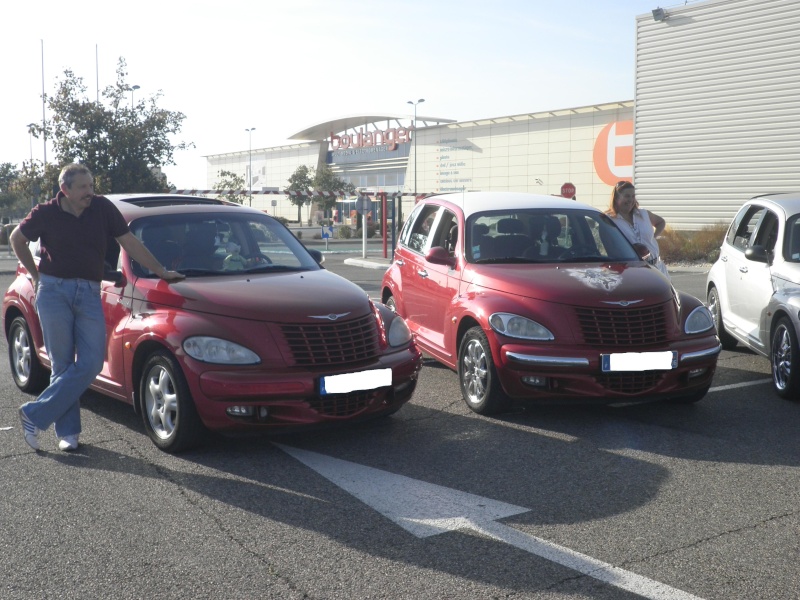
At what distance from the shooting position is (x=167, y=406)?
19.5 feet

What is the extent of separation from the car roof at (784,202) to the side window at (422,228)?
311 cm

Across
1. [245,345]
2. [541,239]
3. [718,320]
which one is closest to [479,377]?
[541,239]

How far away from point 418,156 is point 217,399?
201ft

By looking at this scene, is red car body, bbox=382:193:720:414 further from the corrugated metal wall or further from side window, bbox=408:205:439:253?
the corrugated metal wall

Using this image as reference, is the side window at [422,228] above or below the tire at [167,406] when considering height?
above

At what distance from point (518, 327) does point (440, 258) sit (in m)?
1.35

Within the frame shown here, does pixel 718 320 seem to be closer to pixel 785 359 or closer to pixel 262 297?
pixel 785 359

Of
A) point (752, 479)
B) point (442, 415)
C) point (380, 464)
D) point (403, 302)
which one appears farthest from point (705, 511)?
point (403, 302)

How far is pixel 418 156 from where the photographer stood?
65938 mm

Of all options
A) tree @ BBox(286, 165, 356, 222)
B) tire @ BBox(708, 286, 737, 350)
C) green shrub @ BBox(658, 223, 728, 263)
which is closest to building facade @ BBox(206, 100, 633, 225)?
tree @ BBox(286, 165, 356, 222)

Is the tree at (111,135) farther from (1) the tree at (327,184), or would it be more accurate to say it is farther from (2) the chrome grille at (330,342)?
(1) the tree at (327,184)

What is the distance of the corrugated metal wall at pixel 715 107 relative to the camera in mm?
33969

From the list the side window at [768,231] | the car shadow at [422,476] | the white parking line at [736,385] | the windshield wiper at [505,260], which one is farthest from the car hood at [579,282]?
the side window at [768,231]

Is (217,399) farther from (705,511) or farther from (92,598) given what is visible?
(705,511)
